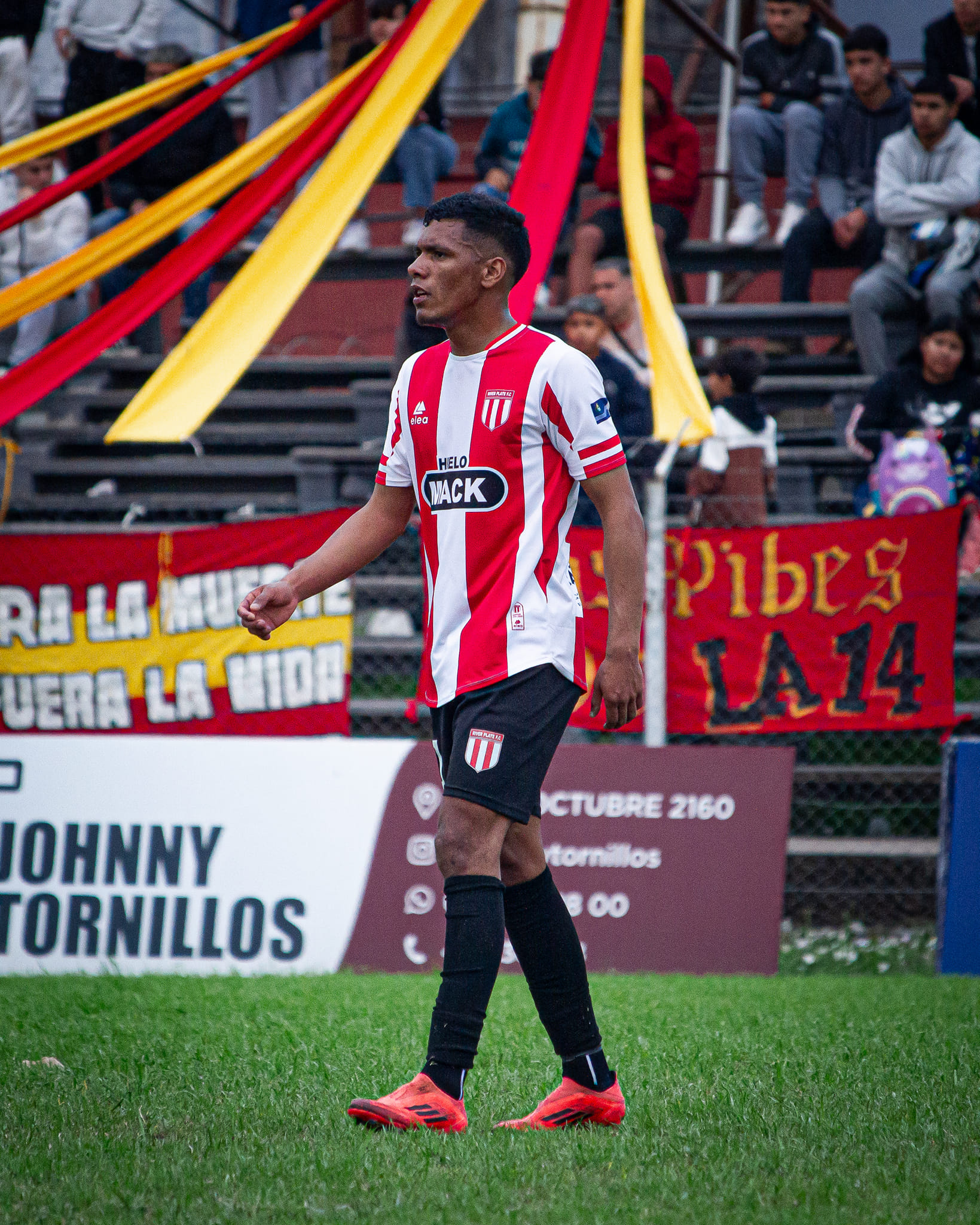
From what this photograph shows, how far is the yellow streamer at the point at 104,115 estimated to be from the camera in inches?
361

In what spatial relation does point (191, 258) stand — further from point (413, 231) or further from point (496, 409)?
point (496, 409)

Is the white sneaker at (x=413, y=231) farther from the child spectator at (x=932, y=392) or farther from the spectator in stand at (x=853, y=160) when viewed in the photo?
the child spectator at (x=932, y=392)

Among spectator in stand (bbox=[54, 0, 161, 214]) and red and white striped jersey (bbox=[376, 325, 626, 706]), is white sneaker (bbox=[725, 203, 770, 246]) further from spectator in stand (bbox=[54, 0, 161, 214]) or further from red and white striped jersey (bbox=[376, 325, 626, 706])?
red and white striped jersey (bbox=[376, 325, 626, 706])

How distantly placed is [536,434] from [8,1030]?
2857 millimetres

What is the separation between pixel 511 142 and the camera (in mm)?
11586

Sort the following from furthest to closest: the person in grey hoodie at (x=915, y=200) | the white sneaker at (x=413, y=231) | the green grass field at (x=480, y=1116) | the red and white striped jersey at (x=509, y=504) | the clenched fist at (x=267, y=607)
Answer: the white sneaker at (x=413, y=231) → the person in grey hoodie at (x=915, y=200) → the clenched fist at (x=267, y=607) → the red and white striped jersey at (x=509, y=504) → the green grass field at (x=480, y=1116)

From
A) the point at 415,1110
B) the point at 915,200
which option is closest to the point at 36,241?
the point at 915,200

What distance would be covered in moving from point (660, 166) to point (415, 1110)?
9137 mm

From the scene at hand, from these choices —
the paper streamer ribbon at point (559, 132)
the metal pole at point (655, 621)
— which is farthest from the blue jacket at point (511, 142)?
the metal pole at point (655, 621)

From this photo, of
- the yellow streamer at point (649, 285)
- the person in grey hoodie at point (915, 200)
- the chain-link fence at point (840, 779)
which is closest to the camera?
the yellow streamer at point (649, 285)

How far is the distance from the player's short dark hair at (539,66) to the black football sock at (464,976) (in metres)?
8.71

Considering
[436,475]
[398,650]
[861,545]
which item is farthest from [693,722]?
[436,475]

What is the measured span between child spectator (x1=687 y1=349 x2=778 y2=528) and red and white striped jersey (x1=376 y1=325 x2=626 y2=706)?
4969mm

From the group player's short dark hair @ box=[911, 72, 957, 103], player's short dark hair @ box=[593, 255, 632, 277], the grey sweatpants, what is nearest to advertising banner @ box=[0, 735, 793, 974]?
player's short dark hair @ box=[593, 255, 632, 277]
